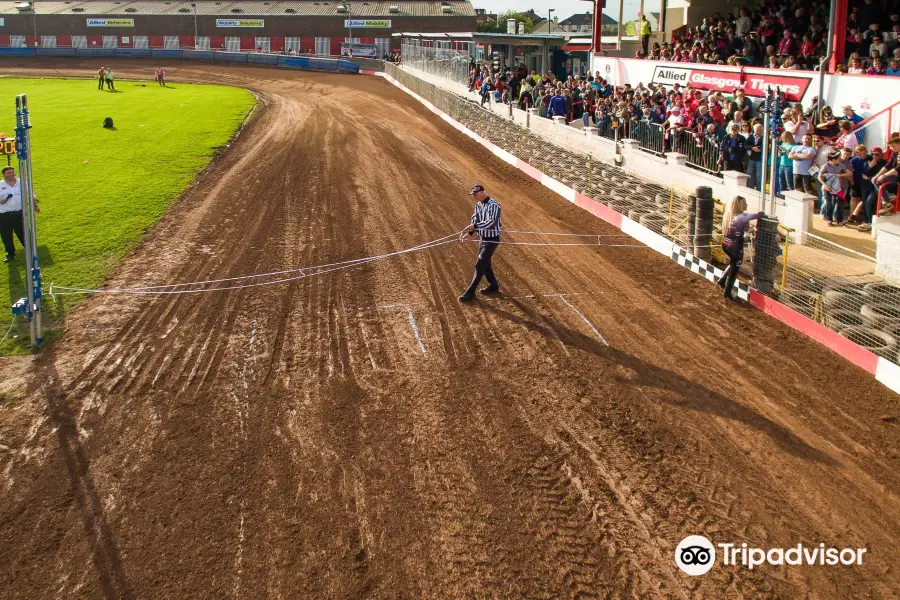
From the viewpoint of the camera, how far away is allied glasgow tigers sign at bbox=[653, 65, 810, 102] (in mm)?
18938

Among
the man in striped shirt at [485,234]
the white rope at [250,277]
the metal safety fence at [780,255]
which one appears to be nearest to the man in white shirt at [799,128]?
the metal safety fence at [780,255]

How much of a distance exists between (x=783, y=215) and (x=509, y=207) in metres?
6.57

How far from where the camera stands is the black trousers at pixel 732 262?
12.3m

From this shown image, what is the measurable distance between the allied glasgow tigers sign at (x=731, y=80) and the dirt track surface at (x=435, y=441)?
7.87 m

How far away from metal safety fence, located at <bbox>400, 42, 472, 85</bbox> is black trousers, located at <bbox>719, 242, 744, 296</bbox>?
23575 mm

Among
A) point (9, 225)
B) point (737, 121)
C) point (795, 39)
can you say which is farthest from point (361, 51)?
point (9, 225)

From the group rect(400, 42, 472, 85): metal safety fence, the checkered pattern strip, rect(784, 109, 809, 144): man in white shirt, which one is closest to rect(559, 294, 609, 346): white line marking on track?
the checkered pattern strip

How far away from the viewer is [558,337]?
1102 cm

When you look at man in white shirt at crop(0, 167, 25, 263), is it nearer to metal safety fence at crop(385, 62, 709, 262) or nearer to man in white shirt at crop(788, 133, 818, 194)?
metal safety fence at crop(385, 62, 709, 262)

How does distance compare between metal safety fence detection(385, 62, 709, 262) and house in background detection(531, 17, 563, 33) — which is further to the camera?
house in background detection(531, 17, 563, 33)

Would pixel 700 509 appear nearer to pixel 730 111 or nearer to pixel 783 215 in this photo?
pixel 783 215

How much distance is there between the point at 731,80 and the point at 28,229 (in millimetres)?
18598

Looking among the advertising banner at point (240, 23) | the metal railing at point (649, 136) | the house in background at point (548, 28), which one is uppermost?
the advertising banner at point (240, 23)

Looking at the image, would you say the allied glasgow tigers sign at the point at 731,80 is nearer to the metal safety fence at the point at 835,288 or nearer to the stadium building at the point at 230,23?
the metal safety fence at the point at 835,288
